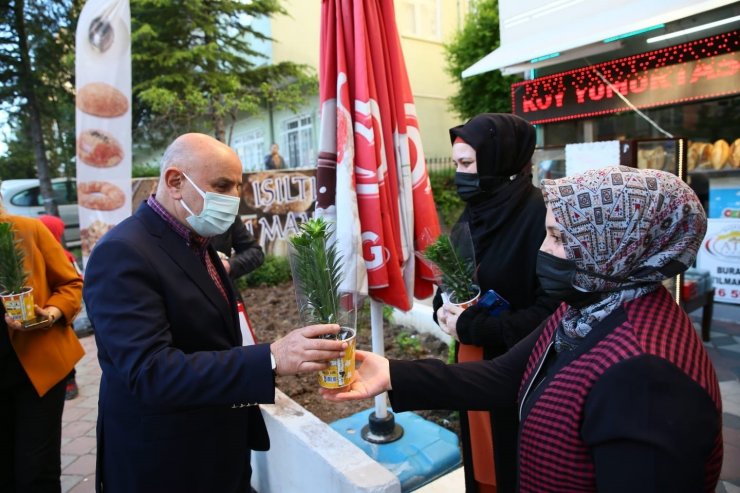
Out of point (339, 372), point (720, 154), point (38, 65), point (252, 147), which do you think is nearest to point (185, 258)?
point (339, 372)

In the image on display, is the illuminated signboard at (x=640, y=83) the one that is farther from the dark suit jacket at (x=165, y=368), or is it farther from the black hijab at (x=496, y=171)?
the dark suit jacket at (x=165, y=368)

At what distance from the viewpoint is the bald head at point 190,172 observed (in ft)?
5.96

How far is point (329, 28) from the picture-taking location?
2.66 meters

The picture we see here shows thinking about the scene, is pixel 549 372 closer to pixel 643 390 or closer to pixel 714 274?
pixel 643 390

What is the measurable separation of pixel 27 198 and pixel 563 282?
1772 centimetres

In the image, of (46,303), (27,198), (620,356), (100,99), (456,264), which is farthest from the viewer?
(27,198)

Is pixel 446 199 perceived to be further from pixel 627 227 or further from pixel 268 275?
pixel 627 227

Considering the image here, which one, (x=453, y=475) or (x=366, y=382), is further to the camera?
(x=453, y=475)

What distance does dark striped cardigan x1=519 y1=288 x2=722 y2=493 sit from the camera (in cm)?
110

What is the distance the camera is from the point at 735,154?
581 cm

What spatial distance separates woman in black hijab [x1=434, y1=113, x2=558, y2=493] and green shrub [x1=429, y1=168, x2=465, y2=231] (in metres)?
12.0

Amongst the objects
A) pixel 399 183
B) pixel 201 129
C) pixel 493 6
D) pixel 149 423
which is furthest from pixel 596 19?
pixel 201 129

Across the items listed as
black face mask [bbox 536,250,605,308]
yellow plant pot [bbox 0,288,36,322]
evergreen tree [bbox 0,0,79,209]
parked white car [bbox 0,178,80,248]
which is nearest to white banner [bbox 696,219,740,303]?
black face mask [bbox 536,250,605,308]

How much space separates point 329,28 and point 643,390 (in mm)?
2387
